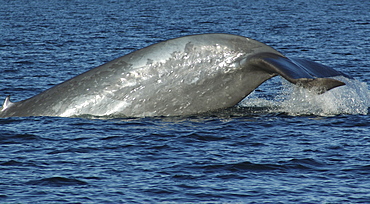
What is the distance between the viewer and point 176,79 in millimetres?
15102

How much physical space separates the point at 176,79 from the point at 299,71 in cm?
285

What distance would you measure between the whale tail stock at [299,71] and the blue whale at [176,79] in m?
0.03

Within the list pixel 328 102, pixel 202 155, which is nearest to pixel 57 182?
pixel 202 155

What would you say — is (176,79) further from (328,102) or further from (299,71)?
(328,102)

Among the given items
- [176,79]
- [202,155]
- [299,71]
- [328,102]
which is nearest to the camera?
[202,155]

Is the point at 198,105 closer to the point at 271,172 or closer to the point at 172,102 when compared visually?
the point at 172,102

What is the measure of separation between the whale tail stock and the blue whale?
0.11ft

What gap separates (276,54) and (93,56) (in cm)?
2012

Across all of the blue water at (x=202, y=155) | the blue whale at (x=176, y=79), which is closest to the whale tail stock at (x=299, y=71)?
the blue whale at (x=176, y=79)

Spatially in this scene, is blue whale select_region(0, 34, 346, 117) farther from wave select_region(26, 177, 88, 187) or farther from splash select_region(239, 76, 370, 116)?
wave select_region(26, 177, 88, 187)

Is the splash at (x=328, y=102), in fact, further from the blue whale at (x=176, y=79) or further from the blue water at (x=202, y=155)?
the blue whale at (x=176, y=79)

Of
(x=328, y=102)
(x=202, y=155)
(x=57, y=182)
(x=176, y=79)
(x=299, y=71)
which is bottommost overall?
(x=57, y=182)

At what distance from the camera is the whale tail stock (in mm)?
13336

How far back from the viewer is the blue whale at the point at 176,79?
48.6ft
